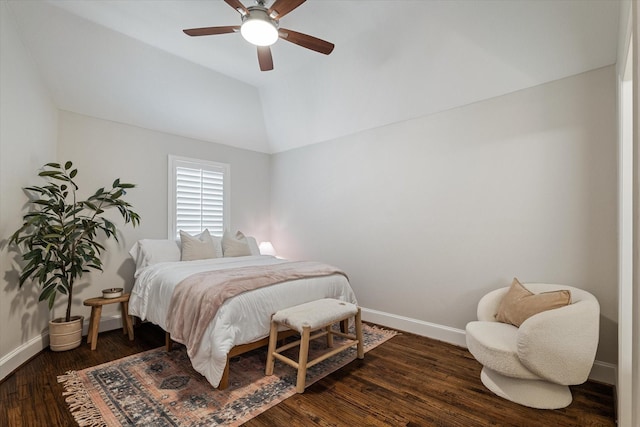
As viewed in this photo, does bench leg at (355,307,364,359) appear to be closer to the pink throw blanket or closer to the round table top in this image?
the pink throw blanket

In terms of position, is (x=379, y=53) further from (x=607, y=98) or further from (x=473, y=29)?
(x=607, y=98)

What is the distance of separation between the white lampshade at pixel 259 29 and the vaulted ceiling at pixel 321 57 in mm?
588

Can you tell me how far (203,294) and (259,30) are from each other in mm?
2017

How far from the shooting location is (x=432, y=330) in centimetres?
334

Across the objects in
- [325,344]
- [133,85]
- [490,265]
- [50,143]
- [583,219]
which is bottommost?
[325,344]

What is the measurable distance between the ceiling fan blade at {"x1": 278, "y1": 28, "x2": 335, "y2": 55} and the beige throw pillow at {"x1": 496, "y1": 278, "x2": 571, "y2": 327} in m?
2.47

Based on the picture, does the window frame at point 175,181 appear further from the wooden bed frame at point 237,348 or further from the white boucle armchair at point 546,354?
the white boucle armchair at point 546,354

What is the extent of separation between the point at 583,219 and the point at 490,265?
0.82 m

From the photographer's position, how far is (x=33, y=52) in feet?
9.36

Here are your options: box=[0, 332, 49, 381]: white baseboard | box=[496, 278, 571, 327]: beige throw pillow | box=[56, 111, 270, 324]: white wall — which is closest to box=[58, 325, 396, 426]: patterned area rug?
box=[0, 332, 49, 381]: white baseboard

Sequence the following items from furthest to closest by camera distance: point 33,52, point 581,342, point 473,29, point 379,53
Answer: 1. point 379,53
2. point 33,52
3. point 473,29
4. point 581,342

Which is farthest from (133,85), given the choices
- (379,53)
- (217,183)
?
(379,53)

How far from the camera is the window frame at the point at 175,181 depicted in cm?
414

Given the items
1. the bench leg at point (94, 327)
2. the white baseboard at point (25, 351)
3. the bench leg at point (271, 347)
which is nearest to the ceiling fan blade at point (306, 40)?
the bench leg at point (271, 347)
